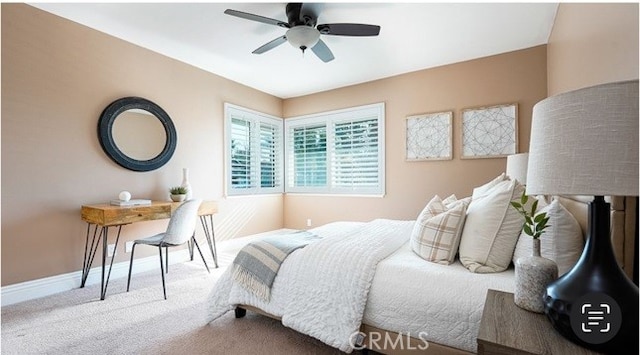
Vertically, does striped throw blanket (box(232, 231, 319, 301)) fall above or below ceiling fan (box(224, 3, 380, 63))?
below

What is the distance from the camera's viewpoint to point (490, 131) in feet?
11.7

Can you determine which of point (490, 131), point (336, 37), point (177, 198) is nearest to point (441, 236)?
point (336, 37)

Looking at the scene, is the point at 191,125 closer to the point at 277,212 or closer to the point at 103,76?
the point at 103,76

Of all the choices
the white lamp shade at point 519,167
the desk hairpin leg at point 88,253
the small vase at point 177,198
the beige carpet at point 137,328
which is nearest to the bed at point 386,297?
the beige carpet at point 137,328

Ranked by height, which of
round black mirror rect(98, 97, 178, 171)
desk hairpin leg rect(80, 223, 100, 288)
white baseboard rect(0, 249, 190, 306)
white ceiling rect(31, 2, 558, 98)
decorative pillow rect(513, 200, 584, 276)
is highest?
white ceiling rect(31, 2, 558, 98)

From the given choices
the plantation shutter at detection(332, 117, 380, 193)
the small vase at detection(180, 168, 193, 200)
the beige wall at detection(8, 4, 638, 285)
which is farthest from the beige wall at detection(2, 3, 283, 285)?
the plantation shutter at detection(332, 117, 380, 193)

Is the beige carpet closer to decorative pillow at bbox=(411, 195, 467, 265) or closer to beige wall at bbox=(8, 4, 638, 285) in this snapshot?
beige wall at bbox=(8, 4, 638, 285)

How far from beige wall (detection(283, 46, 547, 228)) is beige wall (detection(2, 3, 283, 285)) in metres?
2.49

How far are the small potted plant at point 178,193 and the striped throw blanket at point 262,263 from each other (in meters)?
1.60

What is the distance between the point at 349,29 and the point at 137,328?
2.83 metres

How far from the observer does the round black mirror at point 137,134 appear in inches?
119

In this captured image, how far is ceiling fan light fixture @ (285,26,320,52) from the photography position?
2.53 m

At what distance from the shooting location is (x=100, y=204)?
2.90 meters

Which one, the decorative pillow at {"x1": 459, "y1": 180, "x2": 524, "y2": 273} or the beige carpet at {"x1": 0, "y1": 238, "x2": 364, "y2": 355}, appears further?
the beige carpet at {"x1": 0, "y1": 238, "x2": 364, "y2": 355}
